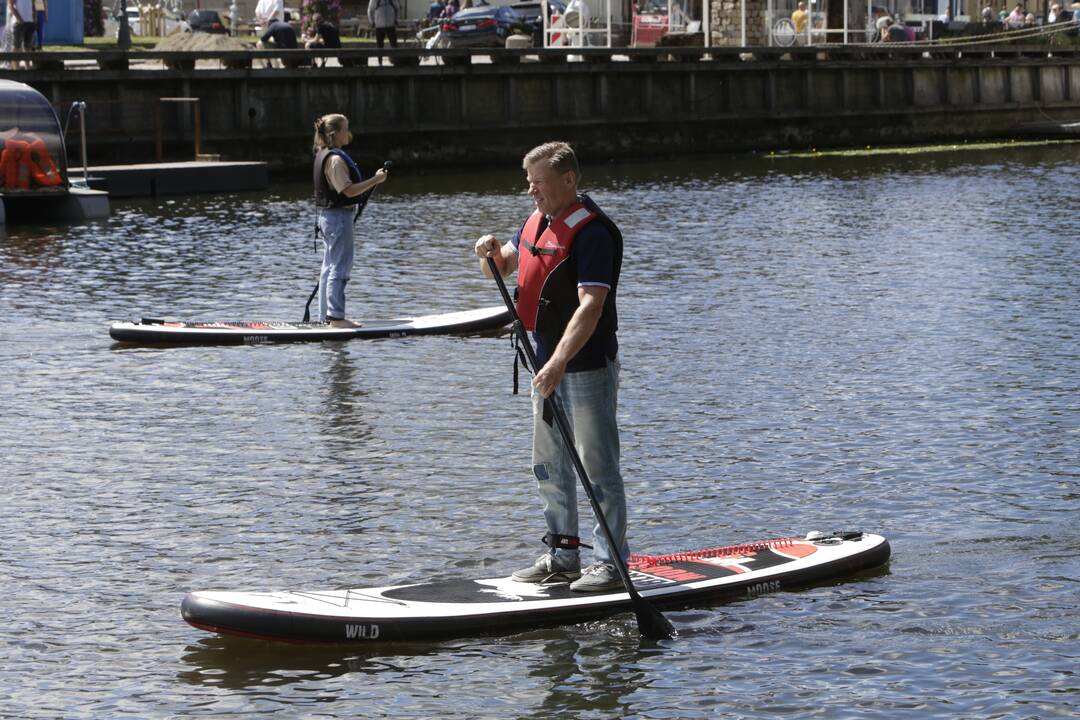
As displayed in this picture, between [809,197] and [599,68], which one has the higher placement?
[599,68]

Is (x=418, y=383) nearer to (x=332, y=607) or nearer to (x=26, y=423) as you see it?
(x=26, y=423)

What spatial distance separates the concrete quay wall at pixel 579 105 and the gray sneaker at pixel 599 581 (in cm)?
2729

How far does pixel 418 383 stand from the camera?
44.1ft

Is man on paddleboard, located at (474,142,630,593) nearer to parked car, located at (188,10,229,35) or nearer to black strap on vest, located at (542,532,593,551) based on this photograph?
black strap on vest, located at (542,532,593,551)

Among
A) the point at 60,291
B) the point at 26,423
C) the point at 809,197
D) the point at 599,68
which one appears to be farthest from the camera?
the point at 599,68

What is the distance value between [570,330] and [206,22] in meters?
48.5

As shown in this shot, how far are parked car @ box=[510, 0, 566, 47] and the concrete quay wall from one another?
642 cm

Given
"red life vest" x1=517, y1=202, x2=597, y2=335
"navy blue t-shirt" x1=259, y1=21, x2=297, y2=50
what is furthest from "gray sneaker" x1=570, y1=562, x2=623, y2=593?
"navy blue t-shirt" x1=259, y1=21, x2=297, y2=50

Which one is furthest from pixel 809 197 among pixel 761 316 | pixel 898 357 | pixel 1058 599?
pixel 1058 599

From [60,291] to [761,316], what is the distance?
7.84 meters

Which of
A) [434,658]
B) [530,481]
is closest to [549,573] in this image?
[434,658]

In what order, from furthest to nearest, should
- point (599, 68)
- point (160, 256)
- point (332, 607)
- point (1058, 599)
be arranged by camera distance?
point (599, 68) → point (160, 256) → point (1058, 599) → point (332, 607)

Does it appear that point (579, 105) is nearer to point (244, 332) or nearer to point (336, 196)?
point (244, 332)

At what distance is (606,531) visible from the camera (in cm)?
745
